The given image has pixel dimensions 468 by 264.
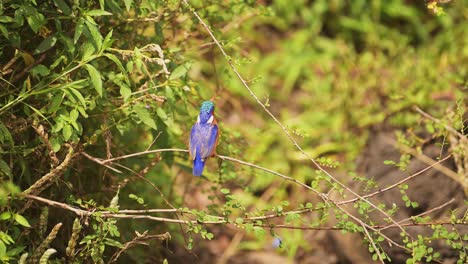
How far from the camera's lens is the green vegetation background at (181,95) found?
3371 millimetres

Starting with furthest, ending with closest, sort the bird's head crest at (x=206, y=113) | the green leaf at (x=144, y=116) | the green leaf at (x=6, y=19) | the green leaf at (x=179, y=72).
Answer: the bird's head crest at (x=206, y=113) < the green leaf at (x=179, y=72) < the green leaf at (x=144, y=116) < the green leaf at (x=6, y=19)

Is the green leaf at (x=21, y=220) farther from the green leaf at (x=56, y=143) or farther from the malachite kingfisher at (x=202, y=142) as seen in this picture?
the malachite kingfisher at (x=202, y=142)

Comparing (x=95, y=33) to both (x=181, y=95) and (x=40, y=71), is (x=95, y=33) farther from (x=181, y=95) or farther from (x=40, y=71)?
(x=181, y=95)

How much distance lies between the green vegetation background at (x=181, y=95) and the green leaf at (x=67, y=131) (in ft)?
0.03

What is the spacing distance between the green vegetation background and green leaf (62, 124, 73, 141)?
1 cm

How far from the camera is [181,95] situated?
3.78 meters

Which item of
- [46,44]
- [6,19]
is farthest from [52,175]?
[6,19]

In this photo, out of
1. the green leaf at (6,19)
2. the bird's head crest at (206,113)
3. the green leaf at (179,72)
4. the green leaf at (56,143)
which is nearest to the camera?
the green leaf at (6,19)

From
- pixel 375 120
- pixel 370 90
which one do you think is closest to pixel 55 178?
pixel 375 120

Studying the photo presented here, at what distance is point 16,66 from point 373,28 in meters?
4.22

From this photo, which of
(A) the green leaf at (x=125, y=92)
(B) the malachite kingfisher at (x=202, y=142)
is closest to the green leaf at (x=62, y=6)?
(A) the green leaf at (x=125, y=92)

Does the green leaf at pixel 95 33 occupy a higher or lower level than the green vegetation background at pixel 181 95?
higher

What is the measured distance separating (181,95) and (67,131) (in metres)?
0.71

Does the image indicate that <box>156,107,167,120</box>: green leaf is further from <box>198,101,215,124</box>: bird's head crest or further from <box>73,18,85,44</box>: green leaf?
<box>73,18,85,44</box>: green leaf
